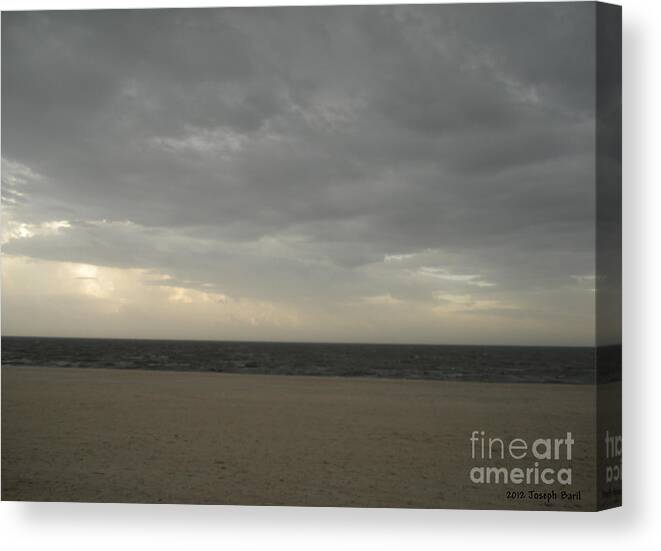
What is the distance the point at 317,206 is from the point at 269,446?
3.00m

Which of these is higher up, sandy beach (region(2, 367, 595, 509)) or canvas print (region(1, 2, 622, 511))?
canvas print (region(1, 2, 622, 511))

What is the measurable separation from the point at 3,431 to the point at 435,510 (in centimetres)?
428

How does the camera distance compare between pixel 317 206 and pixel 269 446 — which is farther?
pixel 317 206

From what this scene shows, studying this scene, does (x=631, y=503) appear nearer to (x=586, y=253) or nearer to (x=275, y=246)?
(x=586, y=253)

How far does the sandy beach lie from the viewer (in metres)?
6.04

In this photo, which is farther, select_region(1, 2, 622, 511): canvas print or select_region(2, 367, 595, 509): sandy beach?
select_region(2, 367, 595, 509): sandy beach

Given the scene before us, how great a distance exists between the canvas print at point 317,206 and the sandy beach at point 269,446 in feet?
0.10

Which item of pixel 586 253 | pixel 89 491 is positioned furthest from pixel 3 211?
pixel 586 253

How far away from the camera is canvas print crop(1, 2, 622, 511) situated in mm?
5738

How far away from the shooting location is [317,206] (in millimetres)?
8109

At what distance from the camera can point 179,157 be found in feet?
22.7

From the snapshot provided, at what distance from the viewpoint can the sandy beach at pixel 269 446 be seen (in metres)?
6.04

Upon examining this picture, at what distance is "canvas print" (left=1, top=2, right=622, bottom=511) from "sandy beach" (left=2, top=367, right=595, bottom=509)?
0.03 m

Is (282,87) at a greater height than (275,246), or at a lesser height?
greater
